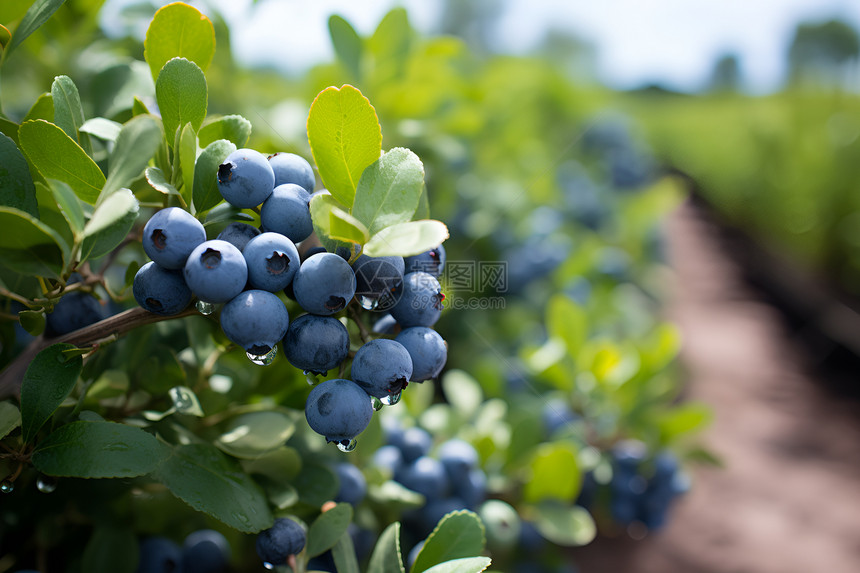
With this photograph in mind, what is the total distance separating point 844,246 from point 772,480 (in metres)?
3.16

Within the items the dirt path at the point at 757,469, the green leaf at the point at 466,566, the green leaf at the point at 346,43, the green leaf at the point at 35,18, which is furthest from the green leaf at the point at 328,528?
the dirt path at the point at 757,469

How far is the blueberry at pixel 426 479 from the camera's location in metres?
0.88

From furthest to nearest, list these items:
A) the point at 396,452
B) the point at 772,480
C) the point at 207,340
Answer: the point at 772,480
the point at 396,452
the point at 207,340

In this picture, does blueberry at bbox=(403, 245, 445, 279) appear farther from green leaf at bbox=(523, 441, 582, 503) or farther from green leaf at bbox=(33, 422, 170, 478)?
green leaf at bbox=(523, 441, 582, 503)

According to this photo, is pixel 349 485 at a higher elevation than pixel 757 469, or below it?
higher

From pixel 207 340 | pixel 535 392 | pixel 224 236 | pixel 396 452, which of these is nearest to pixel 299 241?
pixel 224 236

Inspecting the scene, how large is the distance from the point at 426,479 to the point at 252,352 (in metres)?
0.50

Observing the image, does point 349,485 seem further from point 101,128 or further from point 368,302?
point 101,128

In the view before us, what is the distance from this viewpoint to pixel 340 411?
0.48 meters

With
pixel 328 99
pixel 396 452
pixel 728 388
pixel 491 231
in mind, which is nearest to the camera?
pixel 328 99

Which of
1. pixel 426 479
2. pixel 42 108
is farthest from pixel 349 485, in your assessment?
pixel 42 108

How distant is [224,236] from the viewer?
498 mm

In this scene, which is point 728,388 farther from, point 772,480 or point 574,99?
point 574,99

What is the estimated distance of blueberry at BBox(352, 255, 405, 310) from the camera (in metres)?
0.49
